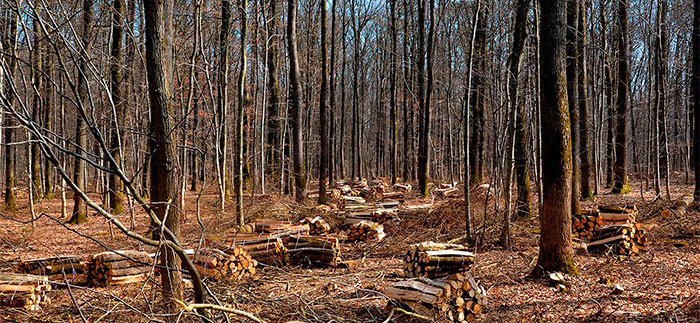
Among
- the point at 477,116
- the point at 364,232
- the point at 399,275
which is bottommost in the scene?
the point at 399,275

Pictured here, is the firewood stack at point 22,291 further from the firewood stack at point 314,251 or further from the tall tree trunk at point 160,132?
the firewood stack at point 314,251

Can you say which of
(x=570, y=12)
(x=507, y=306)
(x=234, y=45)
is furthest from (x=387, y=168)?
(x=507, y=306)

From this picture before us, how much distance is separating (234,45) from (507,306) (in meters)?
16.4

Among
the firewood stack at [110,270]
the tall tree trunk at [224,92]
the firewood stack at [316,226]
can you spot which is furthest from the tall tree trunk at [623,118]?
the firewood stack at [110,270]

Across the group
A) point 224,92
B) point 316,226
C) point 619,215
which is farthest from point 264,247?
point 619,215

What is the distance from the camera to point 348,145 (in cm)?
4862

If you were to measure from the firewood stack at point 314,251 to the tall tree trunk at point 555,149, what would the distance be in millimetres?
3637

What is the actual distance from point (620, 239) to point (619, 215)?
32.3 inches

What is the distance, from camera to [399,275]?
300 inches

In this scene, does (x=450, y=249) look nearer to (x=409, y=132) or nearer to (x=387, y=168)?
(x=409, y=132)

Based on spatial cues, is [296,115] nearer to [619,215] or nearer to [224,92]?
[224,92]

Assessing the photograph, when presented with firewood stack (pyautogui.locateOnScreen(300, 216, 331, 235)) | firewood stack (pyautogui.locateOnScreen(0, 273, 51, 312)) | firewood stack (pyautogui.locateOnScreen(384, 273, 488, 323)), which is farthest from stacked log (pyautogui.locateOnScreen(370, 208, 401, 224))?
firewood stack (pyautogui.locateOnScreen(0, 273, 51, 312))

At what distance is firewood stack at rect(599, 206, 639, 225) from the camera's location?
870cm

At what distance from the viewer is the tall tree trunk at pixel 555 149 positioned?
667 cm
